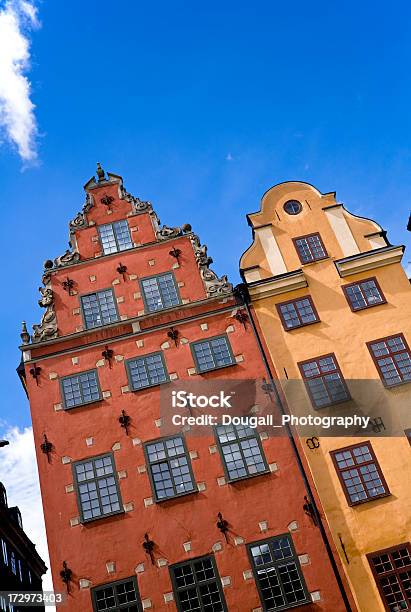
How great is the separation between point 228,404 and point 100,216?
9.44 m

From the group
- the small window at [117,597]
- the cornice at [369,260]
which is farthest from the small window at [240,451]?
the cornice at [369,260]

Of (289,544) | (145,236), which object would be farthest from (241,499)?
(145,236)

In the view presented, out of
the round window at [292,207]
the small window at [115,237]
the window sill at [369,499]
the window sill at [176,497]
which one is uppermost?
the small window at [115,237]

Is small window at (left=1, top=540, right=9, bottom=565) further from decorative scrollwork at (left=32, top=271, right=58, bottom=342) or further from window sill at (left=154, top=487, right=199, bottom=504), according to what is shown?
window sill at (left=154, top=487, right=199, bottom=504)

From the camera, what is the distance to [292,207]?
22938mm

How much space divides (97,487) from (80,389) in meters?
3.35

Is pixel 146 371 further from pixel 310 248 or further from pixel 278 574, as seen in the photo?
pixel 310 248

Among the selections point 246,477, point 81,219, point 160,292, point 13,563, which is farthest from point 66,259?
point 13,563

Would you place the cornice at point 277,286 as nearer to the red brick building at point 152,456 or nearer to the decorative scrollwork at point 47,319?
the red brick building at point 152,456

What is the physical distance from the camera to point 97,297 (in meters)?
21.5

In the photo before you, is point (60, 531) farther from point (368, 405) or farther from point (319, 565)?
point (368, 405)

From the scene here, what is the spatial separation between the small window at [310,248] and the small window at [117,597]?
12338 mm

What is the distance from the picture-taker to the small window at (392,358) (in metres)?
19.1

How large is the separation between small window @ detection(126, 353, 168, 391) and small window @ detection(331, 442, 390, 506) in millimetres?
6163
